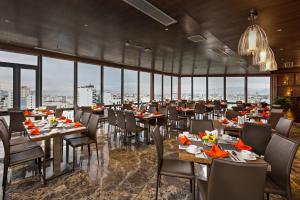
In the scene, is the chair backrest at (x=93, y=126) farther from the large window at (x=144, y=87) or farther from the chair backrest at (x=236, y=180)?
the large window at (x=144, y=87)

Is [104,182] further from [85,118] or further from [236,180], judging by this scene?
[236,180]

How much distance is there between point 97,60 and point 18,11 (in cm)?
443

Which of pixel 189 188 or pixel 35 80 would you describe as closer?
pixel 189 188

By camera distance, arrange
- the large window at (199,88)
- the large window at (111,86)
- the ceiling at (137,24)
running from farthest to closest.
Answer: the large window at (199,88) → the large window at (111,86) → the ceiling at (137,24)

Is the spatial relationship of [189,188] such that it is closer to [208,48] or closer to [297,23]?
[297,23]

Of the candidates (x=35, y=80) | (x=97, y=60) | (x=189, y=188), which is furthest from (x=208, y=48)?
(x=35, y=80)

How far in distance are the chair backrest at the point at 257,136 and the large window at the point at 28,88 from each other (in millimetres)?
6965

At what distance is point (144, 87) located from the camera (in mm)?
10211

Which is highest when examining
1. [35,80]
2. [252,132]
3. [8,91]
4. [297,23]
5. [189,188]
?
[297,23]

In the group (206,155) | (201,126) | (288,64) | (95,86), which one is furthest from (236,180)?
(288,64)

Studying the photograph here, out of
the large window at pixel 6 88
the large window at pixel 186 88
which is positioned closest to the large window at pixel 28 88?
the large window at pixel 6 88

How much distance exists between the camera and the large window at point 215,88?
11.8m

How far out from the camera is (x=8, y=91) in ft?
18.1

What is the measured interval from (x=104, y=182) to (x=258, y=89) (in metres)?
12.0
